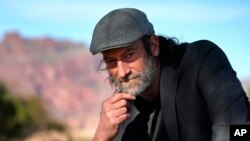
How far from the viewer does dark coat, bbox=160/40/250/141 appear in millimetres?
3244

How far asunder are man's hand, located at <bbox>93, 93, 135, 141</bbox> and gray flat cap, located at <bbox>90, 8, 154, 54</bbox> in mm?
302

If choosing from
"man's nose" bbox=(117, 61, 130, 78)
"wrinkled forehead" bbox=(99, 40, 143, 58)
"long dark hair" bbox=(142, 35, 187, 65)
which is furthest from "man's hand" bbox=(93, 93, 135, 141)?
"long dark hair" bbox=(142, 35, 187, 65)

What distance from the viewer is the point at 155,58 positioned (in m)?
3.70

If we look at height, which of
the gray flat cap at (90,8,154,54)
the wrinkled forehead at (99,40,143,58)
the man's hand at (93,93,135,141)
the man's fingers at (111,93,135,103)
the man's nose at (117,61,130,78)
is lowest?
the man's hand at (93,93,135,141)

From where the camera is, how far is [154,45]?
3.73m

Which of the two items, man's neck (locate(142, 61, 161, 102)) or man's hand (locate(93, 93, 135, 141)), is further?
man's neck (locate(142, 61, 161, 102))

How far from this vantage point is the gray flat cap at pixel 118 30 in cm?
340

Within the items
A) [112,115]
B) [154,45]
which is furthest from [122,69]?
[154,45]

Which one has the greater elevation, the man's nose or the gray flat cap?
the gray flat cap

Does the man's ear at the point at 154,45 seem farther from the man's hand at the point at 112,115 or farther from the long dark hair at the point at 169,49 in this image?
the man's hand at the point at 112,115

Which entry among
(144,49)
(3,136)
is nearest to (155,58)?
(144,49)

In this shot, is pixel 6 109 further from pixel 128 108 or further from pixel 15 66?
pixel 15 66

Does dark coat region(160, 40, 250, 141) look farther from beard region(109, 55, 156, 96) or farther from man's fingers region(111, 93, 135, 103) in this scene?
man's fingers region(111, 93, 135, 103)

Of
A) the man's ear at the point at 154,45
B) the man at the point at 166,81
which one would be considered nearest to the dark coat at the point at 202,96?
the man at the point at 166,81
